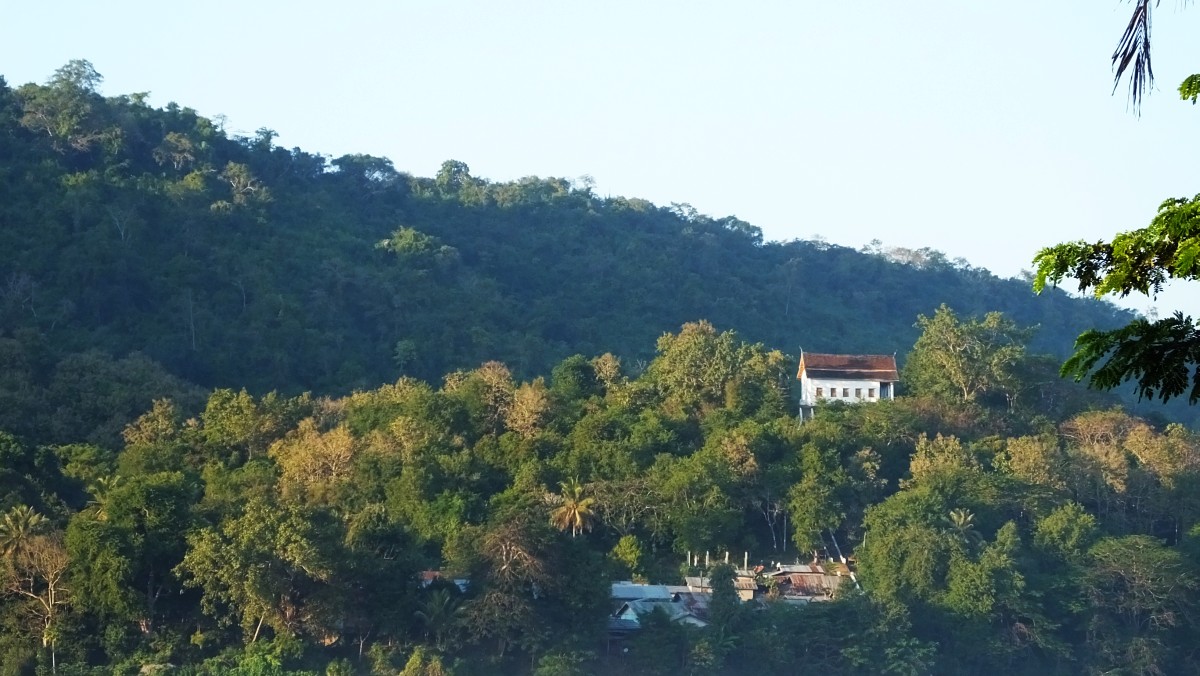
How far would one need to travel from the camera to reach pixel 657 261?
65562 mm

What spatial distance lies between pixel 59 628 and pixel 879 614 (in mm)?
15692

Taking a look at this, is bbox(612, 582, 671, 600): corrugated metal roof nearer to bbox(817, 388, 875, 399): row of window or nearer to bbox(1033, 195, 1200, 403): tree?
bbox(817, 388, 875, 399): row of window

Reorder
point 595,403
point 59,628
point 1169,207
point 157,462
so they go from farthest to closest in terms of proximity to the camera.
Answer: point 595,403 < point 157,462 < point 59,628 < point 1169,207

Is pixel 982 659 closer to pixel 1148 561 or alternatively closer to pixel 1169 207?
pixel 1148 561

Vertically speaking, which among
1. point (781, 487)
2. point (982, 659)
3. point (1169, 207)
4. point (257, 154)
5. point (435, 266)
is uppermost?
point (257, 154)

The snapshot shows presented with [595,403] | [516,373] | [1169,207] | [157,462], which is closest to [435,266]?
[516,373]

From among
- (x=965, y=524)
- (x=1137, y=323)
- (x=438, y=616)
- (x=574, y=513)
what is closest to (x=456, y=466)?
(x=574, y=513)

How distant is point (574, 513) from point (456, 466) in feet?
10.7

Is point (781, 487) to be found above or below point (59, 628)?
above

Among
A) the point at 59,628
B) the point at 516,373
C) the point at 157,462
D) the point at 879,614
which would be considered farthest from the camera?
the point at 516,373

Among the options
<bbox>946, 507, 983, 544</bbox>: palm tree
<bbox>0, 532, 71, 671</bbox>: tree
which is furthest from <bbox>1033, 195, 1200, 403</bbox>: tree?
<bbox>946, 507, 983, 544</bbox>: palm tree

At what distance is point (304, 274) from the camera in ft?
175

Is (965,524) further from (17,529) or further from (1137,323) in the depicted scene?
(1137,323)

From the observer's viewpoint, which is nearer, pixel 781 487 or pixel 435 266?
pixel 781 487
